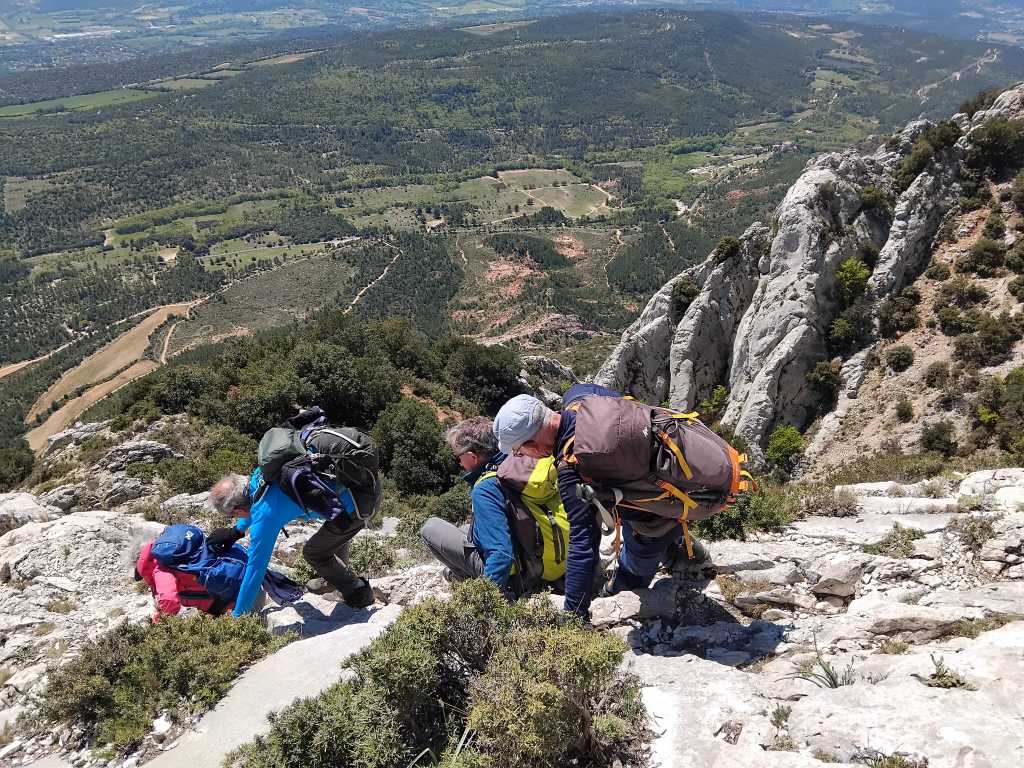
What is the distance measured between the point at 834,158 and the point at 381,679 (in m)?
29.4

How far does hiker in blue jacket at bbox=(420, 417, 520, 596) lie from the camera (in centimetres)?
630

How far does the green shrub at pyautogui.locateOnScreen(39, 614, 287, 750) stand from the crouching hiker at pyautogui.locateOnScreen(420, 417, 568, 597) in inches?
108

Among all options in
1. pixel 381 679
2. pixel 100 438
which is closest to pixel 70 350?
pixel 100 438

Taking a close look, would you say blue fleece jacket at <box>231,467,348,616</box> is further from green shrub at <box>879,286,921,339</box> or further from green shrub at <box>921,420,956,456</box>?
green shrub at <box>879,286,921,339</box>

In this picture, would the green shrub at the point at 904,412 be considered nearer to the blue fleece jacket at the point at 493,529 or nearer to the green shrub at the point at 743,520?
the green shrub at the point at 743,520

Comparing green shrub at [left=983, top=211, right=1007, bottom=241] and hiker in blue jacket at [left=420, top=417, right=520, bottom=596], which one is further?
green shrub at [left=983, top=211, right=1007, bottom=241]

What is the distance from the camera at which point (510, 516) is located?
6.55m

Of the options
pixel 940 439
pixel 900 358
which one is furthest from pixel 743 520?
pixel 900 358

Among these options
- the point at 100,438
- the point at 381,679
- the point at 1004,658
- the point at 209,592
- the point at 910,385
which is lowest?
the point at 100,438

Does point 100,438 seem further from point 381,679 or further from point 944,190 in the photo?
point 944,190

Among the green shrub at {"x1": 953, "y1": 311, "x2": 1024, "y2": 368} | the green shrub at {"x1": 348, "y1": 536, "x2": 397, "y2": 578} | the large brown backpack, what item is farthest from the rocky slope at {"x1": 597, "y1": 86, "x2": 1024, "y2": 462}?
the large brown backpack

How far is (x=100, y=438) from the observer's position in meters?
22.1

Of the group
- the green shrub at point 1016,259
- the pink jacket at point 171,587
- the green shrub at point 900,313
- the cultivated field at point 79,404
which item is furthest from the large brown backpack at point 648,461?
the cultivated field at point 79,404

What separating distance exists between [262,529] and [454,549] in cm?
219
